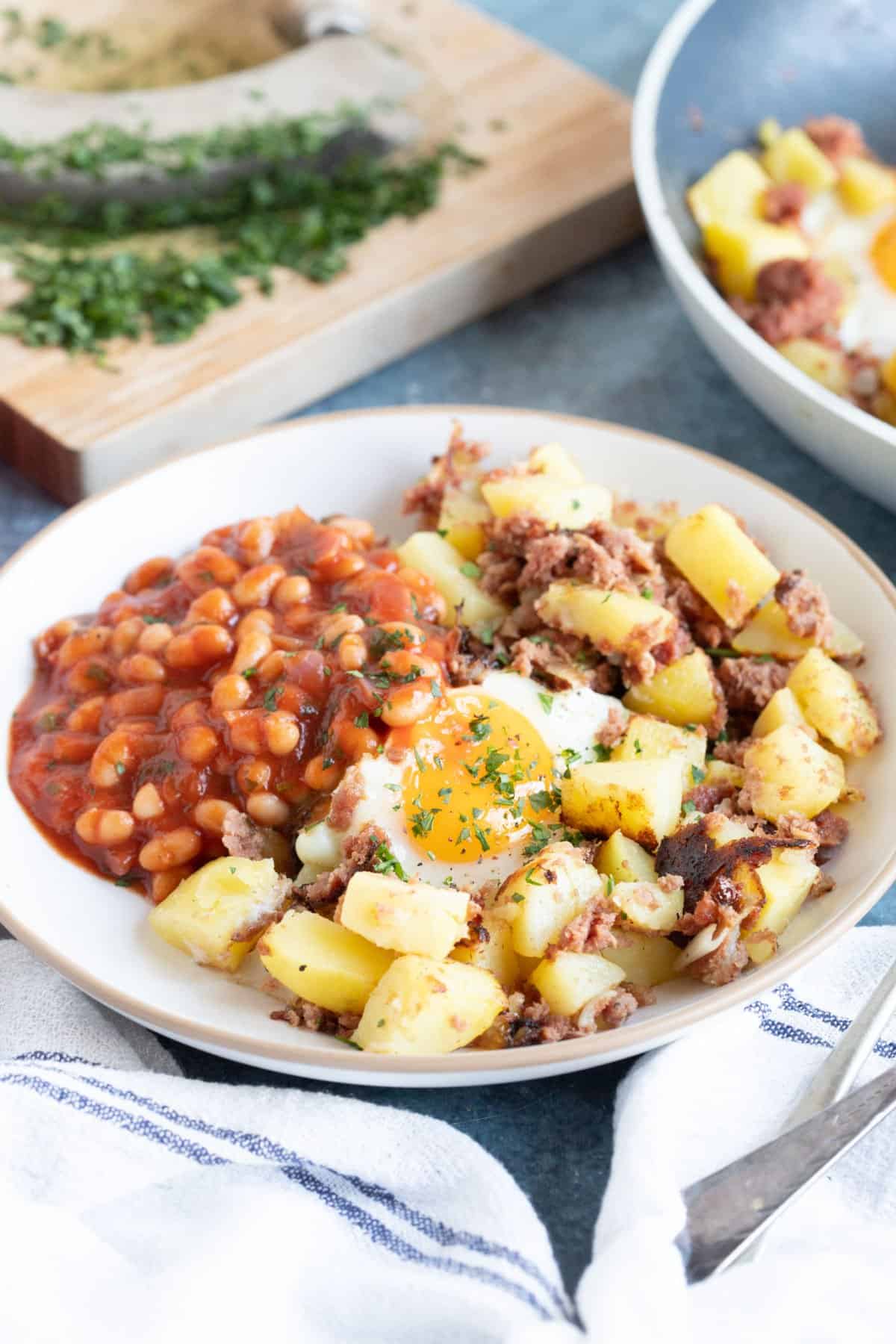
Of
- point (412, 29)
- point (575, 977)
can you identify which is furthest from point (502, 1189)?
point (412, 29)

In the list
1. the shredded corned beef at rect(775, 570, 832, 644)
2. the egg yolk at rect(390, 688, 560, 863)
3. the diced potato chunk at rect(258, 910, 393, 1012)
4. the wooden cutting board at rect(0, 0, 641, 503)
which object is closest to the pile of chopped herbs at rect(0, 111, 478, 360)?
the wooden cutting board at rect(0, 0, 641, 503)

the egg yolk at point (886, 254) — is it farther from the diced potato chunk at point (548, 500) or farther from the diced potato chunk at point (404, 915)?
the diced potato chunk at point (404, 915)

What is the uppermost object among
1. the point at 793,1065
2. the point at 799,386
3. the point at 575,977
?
the point at 799,386

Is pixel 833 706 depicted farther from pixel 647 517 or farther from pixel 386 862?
pixel 386 862

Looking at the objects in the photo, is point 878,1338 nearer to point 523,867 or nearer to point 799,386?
point 523,867

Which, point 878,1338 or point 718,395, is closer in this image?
point 878,1338

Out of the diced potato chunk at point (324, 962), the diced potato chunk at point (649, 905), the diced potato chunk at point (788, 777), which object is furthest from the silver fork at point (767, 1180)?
the diced potato chunk at point (324, 962)

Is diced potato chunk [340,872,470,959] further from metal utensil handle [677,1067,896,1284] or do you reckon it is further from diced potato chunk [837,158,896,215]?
diced potato chunk [837,158,896,215]
